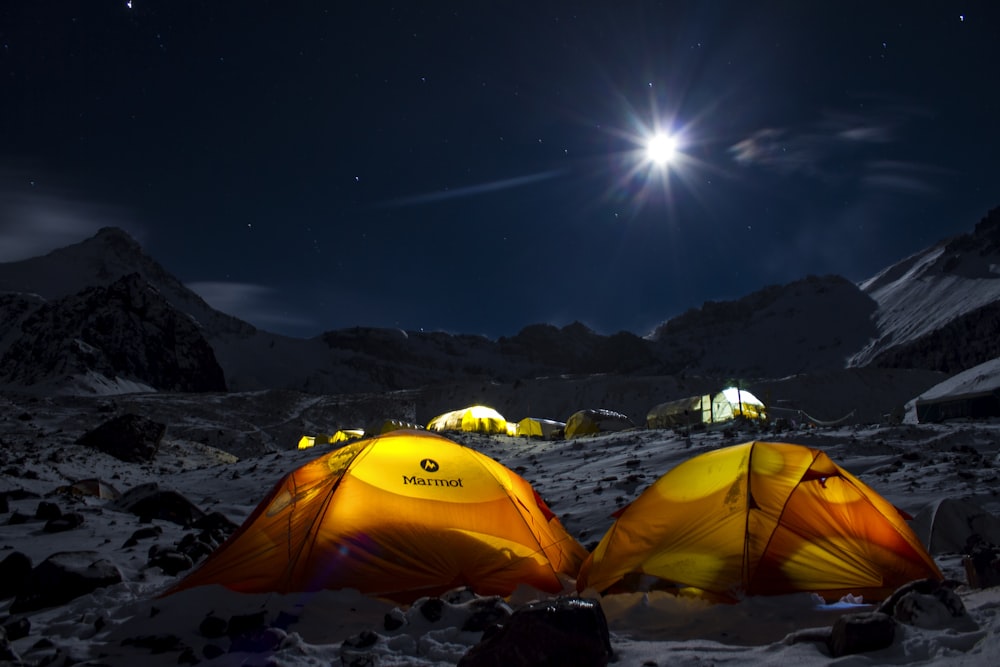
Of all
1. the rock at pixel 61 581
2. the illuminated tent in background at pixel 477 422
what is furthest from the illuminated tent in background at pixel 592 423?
the rock at pixel 61 581

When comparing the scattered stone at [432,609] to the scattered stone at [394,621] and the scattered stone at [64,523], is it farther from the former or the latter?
the scattered stone at [64,523]

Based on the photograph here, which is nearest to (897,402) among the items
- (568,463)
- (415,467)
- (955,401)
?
(955,401)

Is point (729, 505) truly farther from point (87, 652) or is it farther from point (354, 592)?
point (87, 652)

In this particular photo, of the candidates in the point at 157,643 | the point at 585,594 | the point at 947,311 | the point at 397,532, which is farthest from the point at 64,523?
the point at 947,311

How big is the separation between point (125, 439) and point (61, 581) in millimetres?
23463

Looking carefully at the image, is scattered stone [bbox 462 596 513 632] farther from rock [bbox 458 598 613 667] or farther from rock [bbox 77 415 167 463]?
rock [bbox 77 415 167 463]

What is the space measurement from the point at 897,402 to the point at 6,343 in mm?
159131

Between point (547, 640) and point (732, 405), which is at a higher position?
point (732, 405)

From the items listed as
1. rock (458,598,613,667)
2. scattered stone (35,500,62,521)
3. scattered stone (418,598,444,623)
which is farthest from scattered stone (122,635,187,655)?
scattered stone (35,500,62,521)

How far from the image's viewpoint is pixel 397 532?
7262 mm

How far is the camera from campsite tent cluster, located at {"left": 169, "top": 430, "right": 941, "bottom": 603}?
20.7 ft

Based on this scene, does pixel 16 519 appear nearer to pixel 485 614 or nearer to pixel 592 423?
pixel 485 614

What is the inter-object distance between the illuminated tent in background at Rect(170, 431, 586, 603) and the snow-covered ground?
13.7 inches

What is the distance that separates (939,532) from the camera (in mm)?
7797
